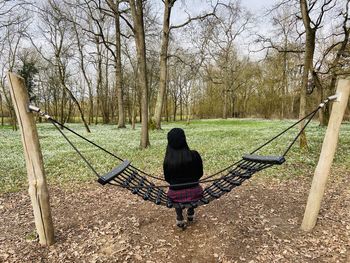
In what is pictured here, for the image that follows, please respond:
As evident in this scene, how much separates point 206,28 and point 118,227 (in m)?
→ 20.8

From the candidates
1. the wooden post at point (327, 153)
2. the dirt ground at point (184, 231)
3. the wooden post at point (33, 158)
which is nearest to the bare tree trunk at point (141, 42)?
the dirt ground at point (184, 231)

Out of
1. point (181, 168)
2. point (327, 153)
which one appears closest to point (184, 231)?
point (181, 168)

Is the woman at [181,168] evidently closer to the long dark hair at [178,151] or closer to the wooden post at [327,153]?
the long dark hair at [178,151]

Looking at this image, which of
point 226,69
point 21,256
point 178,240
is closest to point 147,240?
point 178,240

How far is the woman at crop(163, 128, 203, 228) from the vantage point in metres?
4.86

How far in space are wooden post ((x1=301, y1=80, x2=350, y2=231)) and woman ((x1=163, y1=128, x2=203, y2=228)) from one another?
206cm

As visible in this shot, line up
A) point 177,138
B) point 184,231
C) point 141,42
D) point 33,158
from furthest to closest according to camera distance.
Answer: point 141,42
point 184,231
point 177,138
point 33,158

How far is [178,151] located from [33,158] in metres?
2.45

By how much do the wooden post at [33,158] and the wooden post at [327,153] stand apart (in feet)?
15.3

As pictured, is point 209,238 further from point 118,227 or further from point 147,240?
point 118,227

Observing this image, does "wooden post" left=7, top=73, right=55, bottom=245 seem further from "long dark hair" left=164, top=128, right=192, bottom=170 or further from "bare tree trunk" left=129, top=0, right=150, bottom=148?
"bare tree trunk" left=129, top=0, right=150, bottom=148

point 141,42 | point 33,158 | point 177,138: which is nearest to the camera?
point 33,158

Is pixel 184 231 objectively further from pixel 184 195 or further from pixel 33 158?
pixel 33 158

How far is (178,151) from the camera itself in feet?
16.1
